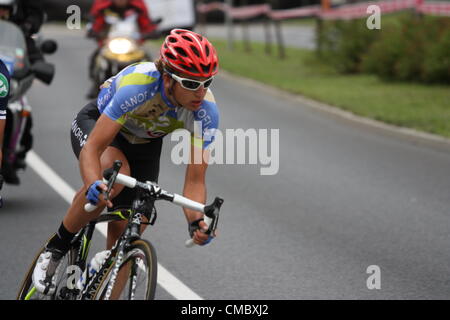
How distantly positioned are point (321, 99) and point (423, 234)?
30.6 feet

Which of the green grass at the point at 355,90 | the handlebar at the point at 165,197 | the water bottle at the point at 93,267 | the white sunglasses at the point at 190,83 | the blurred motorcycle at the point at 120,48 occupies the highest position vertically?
the white sunglasses at the point at 190,83

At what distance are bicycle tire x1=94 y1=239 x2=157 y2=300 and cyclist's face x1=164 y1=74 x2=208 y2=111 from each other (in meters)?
0.82

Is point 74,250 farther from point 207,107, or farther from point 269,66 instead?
point 269,66

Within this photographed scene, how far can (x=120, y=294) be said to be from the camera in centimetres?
518

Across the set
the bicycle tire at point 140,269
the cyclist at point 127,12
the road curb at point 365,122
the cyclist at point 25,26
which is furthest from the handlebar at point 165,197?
the cyclist at point 127,12

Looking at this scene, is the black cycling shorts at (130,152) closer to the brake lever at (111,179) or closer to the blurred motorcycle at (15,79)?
→ the brake lever at (111,179)

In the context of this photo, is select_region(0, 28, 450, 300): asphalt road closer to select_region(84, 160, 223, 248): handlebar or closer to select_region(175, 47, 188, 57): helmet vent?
select_region(84, 160, 223, 248): handlebar

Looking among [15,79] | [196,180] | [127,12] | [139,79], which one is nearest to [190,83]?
[139,79]

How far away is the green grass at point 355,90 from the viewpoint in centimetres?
1551

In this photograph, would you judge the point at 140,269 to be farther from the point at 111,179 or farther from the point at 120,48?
the point at 120,48

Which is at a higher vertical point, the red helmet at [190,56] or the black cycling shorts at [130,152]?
the red helmet at [190,56]

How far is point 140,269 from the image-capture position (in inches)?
201

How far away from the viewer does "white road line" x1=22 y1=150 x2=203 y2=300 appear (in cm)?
715

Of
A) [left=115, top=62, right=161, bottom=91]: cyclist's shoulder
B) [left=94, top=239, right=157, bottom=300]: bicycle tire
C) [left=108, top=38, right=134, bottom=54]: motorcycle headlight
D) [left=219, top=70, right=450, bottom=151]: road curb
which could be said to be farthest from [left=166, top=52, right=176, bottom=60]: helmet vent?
[left=108, top=38, right=134, bottom=54]: motorcycle headlight
